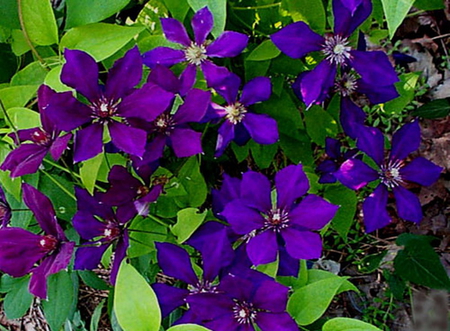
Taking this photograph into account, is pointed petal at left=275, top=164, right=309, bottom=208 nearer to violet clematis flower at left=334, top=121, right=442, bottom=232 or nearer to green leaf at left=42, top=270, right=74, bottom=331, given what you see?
violet clematis flower at left=334, top=121, right=442, bottom=232

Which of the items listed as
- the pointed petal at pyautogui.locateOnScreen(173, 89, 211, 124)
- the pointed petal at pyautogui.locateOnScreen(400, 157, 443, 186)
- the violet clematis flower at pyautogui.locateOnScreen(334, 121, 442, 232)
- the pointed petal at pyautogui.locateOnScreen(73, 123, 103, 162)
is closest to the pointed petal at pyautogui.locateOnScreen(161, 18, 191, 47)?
the pointed petal at pyautogui.locateOnScreen(173, 89, 211, 124)

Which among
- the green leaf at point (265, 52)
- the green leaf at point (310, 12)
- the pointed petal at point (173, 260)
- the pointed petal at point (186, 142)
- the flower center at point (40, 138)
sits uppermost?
the green leaf at point (310, 12)

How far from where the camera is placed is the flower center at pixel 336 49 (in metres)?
0.84

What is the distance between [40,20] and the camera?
789 mm

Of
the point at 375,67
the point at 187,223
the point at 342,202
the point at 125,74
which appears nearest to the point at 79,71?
the point at 125,74

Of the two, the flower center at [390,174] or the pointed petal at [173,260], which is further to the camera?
the flower center at [390,174]

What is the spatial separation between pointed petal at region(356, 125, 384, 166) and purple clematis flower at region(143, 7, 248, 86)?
0.24 metres

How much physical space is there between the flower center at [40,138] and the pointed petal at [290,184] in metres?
0.32

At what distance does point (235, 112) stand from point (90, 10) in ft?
0.87

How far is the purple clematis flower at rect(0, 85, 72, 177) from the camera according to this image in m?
0.71

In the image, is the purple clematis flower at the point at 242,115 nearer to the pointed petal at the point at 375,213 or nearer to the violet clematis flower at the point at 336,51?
the violet clematis flower at the point at 336,51

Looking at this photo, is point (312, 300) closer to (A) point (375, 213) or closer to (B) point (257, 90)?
(A) point (375, 213)

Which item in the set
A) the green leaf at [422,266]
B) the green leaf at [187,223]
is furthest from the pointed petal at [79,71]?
the green leaf at [422,266]

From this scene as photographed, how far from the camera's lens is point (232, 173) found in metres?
1.39
